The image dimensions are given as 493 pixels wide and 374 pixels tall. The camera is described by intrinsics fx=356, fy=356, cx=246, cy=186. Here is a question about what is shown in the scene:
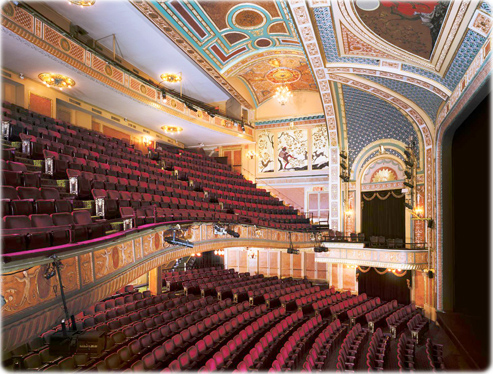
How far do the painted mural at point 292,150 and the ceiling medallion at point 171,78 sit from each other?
13.9 ft

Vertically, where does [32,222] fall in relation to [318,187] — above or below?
below

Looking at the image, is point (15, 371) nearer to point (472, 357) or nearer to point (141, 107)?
point (472, 357)

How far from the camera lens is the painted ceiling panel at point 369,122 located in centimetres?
905

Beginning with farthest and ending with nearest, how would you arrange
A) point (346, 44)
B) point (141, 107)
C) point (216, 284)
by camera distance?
point (141, 107) → point (216, 284) → point (346, 44)

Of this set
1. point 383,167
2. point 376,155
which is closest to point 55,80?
point 376,155

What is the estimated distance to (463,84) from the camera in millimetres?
5262

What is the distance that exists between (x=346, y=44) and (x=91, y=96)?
619 centimetres

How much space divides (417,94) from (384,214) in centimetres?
410

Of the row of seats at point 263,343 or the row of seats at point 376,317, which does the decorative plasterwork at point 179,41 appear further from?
the row of seats at point 376,317

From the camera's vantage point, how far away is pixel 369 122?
32.8ft

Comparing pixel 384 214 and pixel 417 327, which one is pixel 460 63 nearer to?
pixel 417 327

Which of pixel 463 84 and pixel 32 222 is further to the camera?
pixel 463 84

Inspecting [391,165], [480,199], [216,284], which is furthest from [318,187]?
[480,199]

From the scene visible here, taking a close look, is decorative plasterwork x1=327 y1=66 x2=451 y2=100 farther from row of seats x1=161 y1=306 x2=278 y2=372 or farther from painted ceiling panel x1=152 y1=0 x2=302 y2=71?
row of seats x1=161 y1=306 x2=278 y2=372
